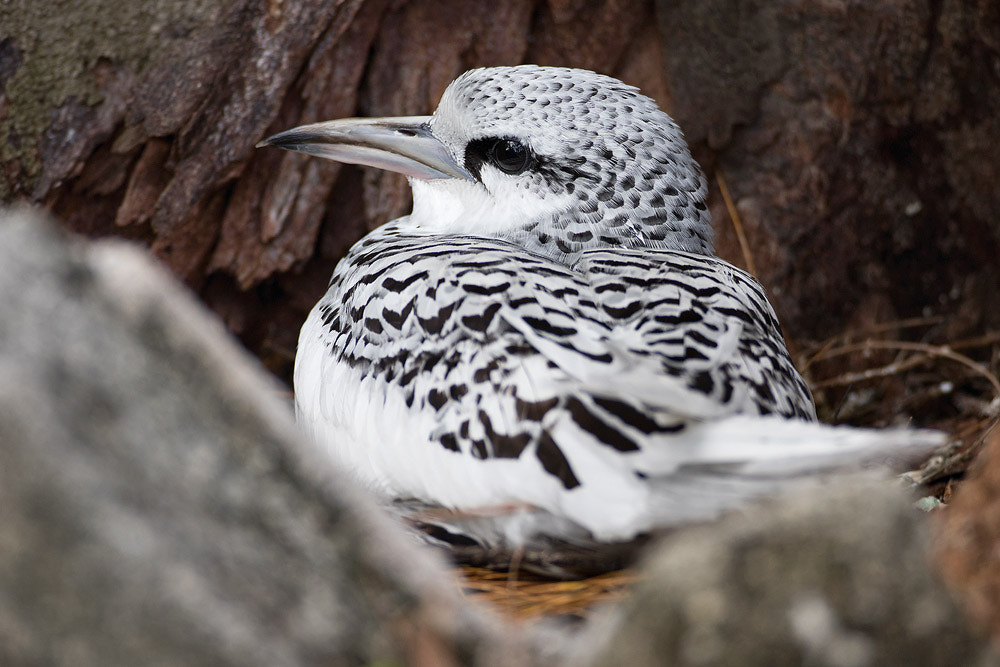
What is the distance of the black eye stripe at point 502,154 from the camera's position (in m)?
3.29

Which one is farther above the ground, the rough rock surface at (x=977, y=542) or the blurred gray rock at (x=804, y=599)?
the blurred gray rock at (x=804, y=599)

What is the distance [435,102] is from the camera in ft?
13.9

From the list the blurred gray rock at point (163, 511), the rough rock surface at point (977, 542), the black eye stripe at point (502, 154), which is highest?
the blurred gray rock at point (163, 511)

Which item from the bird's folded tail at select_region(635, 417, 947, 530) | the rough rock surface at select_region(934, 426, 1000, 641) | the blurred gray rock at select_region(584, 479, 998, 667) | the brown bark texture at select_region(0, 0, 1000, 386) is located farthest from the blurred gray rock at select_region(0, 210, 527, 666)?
the brown bark texture at select_region(0, 0, 1000, 386)

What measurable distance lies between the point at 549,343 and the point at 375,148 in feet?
4.78

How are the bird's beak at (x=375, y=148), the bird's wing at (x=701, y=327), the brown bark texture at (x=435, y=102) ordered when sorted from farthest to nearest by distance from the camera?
the brown bark texture at (x=435, y=102), the bird's beak at (x=375, y=148), the bird's wing at (x=701, y=327)

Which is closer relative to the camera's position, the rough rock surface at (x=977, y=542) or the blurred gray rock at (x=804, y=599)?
the blurred gray rock at (x=804, y=599)

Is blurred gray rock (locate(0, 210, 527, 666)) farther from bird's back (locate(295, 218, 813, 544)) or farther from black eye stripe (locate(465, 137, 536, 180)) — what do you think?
black eye stripe (locate(465, 137, 536, 180))

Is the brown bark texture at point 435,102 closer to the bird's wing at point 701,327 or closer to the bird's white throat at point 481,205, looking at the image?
the bird's white throat at point 481,205

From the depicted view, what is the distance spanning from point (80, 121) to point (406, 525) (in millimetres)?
2228

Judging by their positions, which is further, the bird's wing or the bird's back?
the bird's wing

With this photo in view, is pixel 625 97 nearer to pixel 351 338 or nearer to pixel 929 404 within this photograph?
pixel 351 338

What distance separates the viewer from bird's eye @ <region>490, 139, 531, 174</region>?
10.8ft

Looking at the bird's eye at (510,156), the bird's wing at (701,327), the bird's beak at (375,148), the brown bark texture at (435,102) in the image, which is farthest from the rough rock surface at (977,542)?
the brown bark texture at (435,102)
